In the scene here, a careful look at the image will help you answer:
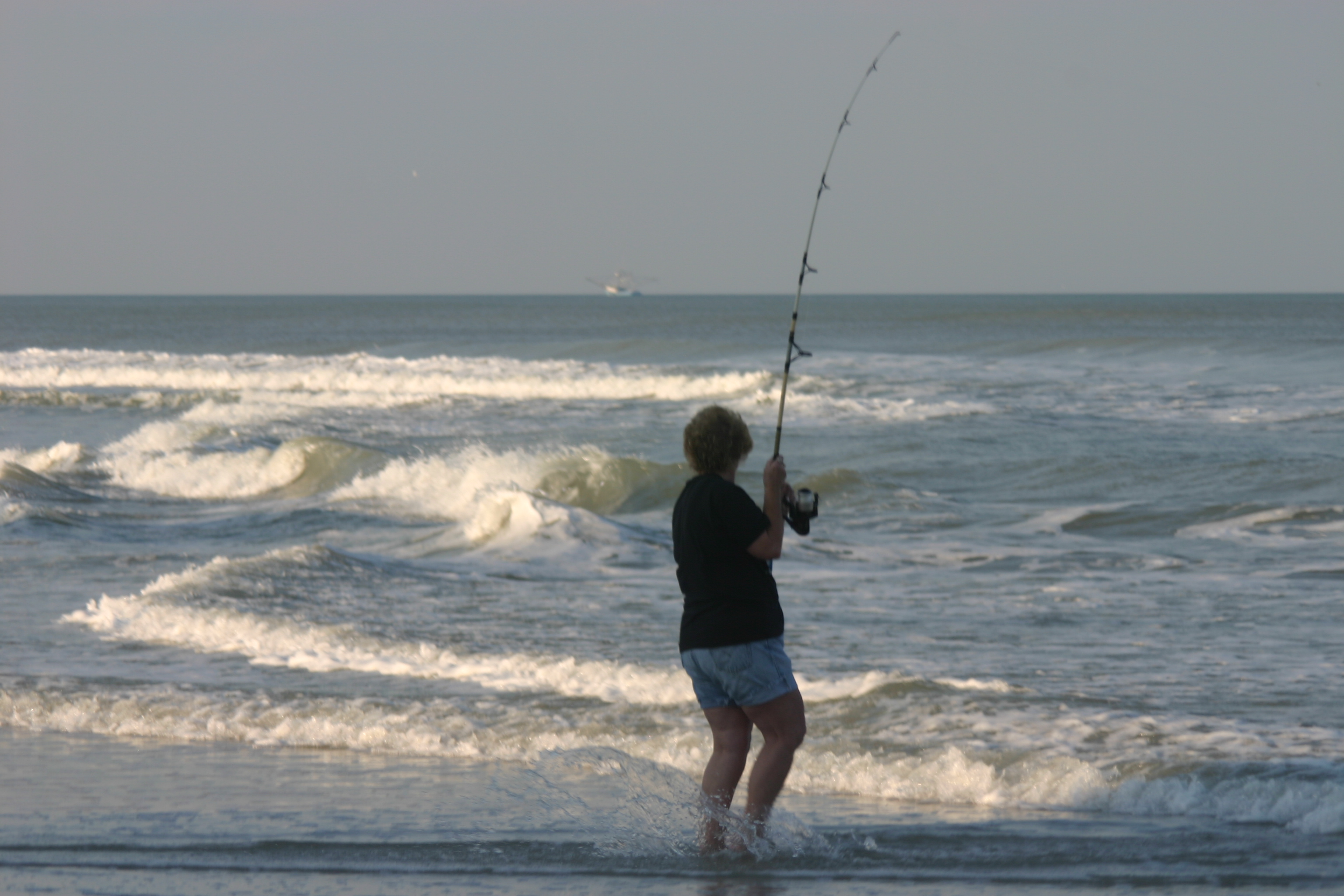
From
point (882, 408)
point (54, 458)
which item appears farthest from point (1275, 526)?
point (54, 458)

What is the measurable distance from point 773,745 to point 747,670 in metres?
0.27

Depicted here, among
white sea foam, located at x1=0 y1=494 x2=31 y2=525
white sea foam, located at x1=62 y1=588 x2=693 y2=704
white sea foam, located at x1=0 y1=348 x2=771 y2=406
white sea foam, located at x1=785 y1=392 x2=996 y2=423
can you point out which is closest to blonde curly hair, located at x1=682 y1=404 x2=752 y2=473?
white sea foam, located at x1=62 y1=588 x2=693 y2=704

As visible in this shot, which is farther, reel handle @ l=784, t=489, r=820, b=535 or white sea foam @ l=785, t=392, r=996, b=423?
white sea foam @ l=785, t=392, r=996, b=423

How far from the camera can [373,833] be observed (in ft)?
14.1

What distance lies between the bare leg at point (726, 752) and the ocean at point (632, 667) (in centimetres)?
22

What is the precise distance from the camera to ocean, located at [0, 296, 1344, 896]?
4121mm

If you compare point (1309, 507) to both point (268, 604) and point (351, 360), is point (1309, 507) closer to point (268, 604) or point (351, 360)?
point (268, 604)

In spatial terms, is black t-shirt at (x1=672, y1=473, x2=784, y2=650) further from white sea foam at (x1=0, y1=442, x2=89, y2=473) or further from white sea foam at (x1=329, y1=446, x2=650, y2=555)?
white sea foam at (x1=0, y1=442, x2=89, y2=473)

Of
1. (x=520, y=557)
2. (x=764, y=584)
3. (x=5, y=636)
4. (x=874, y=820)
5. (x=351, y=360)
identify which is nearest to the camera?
(x=764, y=584)

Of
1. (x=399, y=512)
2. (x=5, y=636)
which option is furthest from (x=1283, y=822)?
(x=399, y=512)

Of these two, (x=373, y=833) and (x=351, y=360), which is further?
(x=351, y=360)

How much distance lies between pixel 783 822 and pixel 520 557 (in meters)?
6.16

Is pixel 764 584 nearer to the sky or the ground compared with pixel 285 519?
nearer to the sky

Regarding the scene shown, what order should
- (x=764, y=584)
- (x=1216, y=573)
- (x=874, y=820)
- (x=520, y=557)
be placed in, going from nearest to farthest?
1. (x=764, y=584)
2. (x=874, y=820)
3. (x=1216, y=573)
4. (x=520, y=557)
